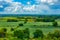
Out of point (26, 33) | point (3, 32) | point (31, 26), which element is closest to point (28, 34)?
point (26, 33)

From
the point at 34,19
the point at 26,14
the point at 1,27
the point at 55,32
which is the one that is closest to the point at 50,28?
the point at 55,32

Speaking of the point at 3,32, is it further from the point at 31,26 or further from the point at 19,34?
the point at 31,26

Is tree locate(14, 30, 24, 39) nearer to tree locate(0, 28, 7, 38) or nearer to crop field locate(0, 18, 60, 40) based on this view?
crop field locate(0, 18, 60, 40)

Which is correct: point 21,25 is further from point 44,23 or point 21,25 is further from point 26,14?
point 44,23

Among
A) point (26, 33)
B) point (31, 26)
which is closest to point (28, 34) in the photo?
point (26, 33)

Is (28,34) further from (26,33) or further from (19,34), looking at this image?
(19,34)

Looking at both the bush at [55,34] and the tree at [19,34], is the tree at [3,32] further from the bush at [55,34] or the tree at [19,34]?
the bush at [55,34]

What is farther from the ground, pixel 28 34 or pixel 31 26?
pixel 31 26

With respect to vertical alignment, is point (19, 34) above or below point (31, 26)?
below

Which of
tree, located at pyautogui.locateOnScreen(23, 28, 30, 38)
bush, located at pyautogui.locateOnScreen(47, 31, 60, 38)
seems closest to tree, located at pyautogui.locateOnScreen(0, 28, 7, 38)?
tree, located at pyautogui.locateOnScreen(23, 28, 30, 38)

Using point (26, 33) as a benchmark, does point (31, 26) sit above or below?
above

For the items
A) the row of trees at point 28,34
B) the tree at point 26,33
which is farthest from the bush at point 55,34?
the tree at point 26,33

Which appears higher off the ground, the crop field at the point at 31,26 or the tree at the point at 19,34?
the crop field at the point at 31,26
